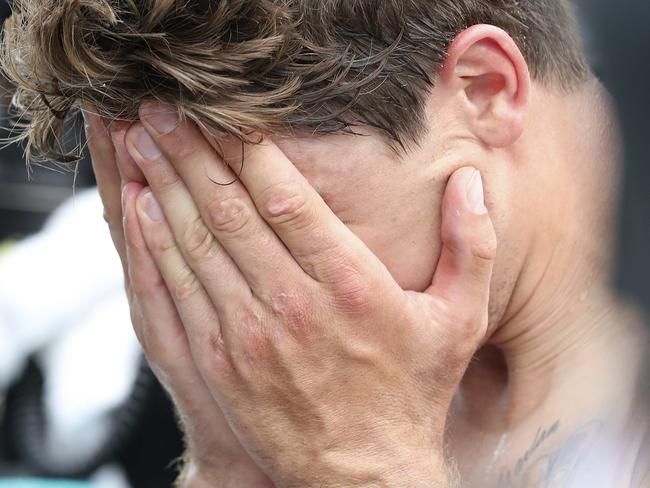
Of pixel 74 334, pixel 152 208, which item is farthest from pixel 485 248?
pixel 74 334

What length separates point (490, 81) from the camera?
1558 mm

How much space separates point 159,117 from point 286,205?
10.0 inches

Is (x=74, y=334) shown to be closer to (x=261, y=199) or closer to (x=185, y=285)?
(x=185, y=285)

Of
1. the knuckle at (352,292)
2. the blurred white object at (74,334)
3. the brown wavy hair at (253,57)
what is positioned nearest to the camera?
the brown wavy hair at (253,57)

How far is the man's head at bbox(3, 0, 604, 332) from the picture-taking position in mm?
1420

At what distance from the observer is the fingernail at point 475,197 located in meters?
1.54

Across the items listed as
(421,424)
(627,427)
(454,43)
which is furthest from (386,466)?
(454,43)

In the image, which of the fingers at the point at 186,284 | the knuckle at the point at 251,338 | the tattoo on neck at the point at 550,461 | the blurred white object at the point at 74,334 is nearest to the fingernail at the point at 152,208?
the fingers at the point at 186,284

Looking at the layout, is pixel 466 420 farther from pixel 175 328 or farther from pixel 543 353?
pixel 175 328

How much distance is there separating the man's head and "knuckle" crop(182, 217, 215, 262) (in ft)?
0.63

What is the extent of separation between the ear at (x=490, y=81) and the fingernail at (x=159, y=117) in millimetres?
459

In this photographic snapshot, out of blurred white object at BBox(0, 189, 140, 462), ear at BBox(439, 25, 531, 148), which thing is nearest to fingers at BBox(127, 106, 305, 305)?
ear at BBox(439, 25, 531, 148)

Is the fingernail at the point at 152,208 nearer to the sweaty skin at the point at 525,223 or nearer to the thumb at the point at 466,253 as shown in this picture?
the sweaty skin at the point at 525,223

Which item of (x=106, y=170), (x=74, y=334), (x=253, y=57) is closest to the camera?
(x=253, y=57)
